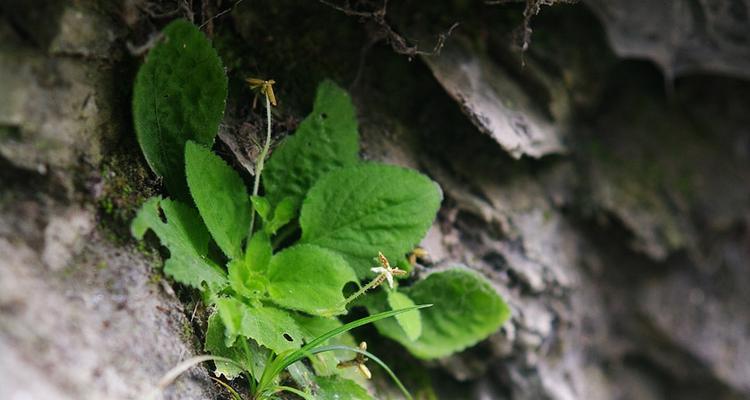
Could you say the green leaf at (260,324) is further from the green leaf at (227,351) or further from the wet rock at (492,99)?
the wet rock at (492,99)

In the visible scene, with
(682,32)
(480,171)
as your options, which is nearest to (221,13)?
(480,171)

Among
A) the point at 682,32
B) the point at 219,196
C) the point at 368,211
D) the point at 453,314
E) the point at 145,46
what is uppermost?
the point at 145,46

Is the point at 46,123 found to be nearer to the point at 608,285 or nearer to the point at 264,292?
the point at 264,292

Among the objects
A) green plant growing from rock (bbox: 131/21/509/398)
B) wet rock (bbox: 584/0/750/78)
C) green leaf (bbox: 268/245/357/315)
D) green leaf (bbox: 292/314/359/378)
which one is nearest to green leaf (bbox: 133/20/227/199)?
green plant growing from rock (bbox: 131/21/509/398)

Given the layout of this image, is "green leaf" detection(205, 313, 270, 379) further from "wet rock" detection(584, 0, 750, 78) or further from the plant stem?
"wet rock" detection(584, 0, 750, 78)

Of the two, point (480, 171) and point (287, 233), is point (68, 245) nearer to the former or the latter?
point (287, 233)

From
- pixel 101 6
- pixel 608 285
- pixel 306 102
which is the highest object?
pixel 101 6

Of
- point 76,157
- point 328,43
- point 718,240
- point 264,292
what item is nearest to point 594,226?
point 718,240
